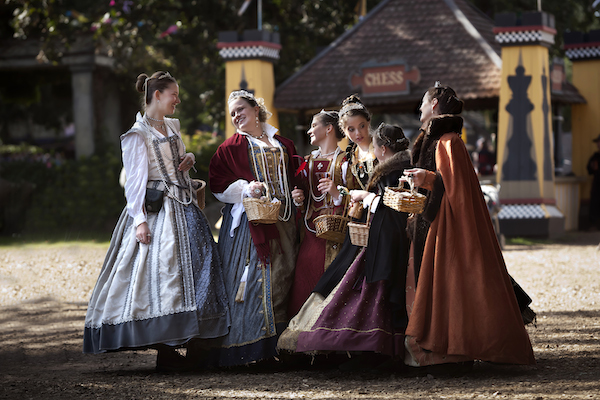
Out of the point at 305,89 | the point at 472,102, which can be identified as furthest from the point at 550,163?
the point at 305,89

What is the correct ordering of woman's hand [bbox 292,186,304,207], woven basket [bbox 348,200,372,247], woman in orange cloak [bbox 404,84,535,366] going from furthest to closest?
woman's hand [bbox 292,186,304,207] → woven basket [bbox 348,200,372,247] → woman in orange cloak [bbox 404,84,535,366]

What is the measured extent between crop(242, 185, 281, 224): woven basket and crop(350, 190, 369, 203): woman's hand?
450 millimetres

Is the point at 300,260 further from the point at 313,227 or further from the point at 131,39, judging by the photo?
the point at 131,39

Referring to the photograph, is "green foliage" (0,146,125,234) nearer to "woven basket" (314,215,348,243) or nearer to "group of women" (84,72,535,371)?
"group of women" (84,72,535,371)

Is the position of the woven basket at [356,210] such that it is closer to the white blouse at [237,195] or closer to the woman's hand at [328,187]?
the woman's hand at [328,187]

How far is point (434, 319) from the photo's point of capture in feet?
12.2

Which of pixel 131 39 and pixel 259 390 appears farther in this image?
pixel 131 39

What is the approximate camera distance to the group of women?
3771mm

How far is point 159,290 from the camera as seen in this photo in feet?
13.9

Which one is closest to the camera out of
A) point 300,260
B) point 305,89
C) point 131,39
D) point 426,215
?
point 426,215

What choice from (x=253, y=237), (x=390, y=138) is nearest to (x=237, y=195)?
(x=253, y=237)

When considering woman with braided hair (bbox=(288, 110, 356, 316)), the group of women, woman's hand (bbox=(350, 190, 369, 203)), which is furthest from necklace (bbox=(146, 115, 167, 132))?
woman's hand (bbox=(350, 190, 369, 203))

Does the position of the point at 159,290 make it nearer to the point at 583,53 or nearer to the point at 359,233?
the point at 359,233

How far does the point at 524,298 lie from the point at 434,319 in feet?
2.34
